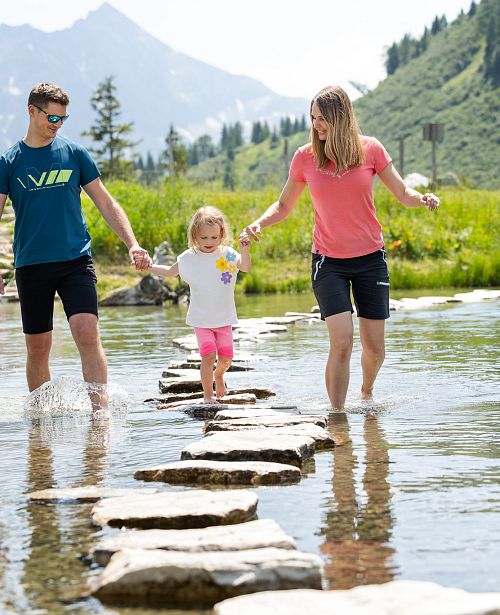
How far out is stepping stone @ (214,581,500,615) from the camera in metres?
2.72

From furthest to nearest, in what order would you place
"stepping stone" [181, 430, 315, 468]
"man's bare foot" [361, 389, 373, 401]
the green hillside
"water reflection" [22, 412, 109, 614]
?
1. the green hillside
2. "man's bare foot" [361, 389, 373, 401]
3. "stepping stone" [181, 430, 315, 468]
4. "water reflection" [22, 412, 109, 614]

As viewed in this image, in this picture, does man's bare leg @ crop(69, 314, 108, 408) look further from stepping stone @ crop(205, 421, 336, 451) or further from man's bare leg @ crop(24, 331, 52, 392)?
stepping stone @ crop(205, 421, 336, 451)

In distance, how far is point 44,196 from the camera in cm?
630

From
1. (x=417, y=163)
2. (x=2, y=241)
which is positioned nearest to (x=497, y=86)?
(x=417, y=163)

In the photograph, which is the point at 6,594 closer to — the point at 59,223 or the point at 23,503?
the point at 23,503

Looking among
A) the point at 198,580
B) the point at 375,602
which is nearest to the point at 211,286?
the point at 198,580

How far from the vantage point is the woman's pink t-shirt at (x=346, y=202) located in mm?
6355

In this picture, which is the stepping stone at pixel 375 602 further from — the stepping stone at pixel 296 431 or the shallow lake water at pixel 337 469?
the stepping stone at pixel 296 431

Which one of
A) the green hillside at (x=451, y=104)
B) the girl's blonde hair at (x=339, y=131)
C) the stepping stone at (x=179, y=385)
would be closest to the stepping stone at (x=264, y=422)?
the girl's blonde hair at (x=339, y=131)

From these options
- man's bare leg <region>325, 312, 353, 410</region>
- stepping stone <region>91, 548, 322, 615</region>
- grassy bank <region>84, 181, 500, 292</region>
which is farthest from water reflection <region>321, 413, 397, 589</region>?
grassy bank <region>84, 181, 500, 292</region>

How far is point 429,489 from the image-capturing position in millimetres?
4250

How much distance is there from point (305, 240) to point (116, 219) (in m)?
14.1

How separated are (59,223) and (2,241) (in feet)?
51.9

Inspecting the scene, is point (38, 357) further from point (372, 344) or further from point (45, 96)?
point (372, 344)
